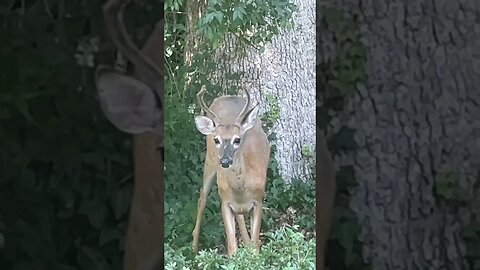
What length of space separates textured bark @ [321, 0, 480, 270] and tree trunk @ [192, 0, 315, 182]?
0.08m

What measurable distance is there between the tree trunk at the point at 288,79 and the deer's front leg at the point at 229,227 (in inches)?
4.2

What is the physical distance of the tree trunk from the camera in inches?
42.3

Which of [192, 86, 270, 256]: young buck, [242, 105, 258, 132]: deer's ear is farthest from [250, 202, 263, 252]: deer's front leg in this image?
[242, 105, 258, 132]: deer's ear

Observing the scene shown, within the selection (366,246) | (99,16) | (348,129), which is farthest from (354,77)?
(99,16)

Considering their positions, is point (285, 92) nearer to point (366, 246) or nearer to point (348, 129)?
point (348, 129)

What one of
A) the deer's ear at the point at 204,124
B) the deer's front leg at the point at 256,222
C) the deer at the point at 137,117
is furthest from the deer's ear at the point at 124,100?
the deer's front leg at the point at 256,222

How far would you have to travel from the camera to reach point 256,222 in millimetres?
1087

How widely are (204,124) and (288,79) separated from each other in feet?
0.52

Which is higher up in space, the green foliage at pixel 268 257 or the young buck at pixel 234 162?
the young buck at pixel 234 162

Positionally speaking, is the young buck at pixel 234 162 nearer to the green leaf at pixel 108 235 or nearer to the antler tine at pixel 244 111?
the antler tine at pixel 244 111

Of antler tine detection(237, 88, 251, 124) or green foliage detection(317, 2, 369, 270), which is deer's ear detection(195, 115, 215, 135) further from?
green foliage detection(317, 2, 369, 270)

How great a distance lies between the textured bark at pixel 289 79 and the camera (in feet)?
3.52

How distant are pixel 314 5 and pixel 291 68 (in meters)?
0.11

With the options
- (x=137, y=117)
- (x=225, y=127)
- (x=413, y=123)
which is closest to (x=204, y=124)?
(x=225, y=127)
